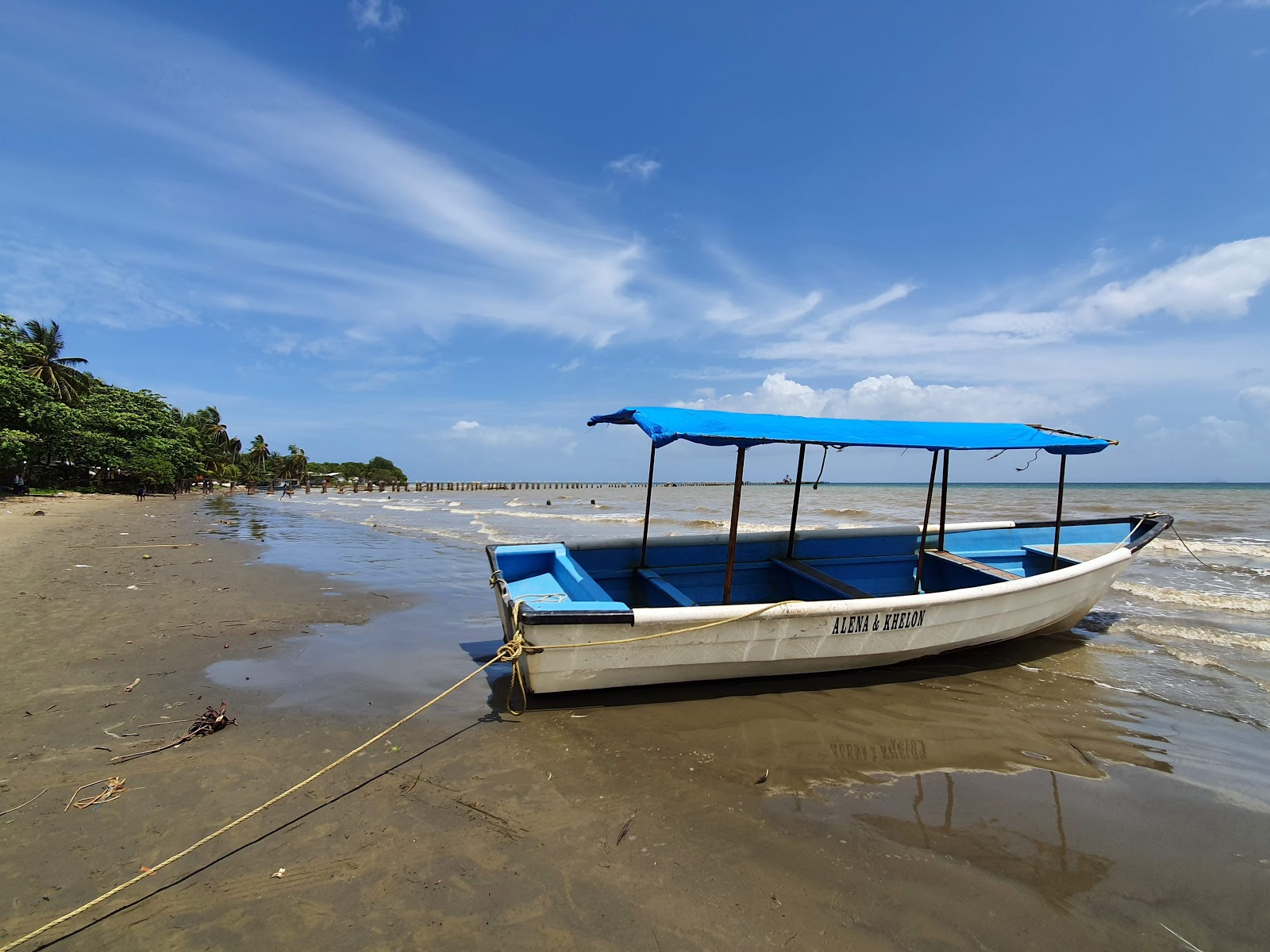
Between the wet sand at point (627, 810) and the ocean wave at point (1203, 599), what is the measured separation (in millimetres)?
5287

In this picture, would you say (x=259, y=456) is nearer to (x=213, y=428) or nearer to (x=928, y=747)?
(x=213, y=428)

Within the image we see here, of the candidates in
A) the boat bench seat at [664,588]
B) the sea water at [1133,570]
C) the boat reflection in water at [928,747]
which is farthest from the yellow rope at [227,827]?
the sea water at [1133,570]

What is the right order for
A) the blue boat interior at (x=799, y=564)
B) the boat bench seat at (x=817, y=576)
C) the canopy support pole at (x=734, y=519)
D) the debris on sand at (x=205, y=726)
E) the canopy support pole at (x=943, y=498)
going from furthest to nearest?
the canopy support pole at (x=943, y=498), the blue boat interior at (x=799, y=564), the boat bench seat at (x=817, y=576), the canopy support pole at (x=734, y=519), the debris on sand at (x=205, y=726)

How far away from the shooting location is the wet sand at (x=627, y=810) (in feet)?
8.74

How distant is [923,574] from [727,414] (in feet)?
15.0

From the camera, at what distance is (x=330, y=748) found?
164 inches

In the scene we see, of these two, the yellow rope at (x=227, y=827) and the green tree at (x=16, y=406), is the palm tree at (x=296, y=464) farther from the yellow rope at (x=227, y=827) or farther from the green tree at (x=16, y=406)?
the yellow rope at (x=227, y=827)

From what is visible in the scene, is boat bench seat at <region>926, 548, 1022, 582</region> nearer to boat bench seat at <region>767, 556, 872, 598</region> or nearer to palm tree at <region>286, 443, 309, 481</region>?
boat bench seat at <region>767, 556, 872, 598</region>

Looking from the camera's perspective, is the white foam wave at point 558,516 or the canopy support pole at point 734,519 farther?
the white foam wave at point 558,516

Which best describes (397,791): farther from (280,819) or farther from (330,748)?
(330,748)

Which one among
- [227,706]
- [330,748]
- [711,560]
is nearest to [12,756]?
[227,706]

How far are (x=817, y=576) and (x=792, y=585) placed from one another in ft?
1.78

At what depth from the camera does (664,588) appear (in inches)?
257

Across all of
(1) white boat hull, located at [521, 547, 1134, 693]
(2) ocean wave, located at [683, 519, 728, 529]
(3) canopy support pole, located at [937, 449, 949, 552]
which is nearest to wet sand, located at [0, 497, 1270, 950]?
(1) white boat hull, located at [521, 547, 1134, 693]
